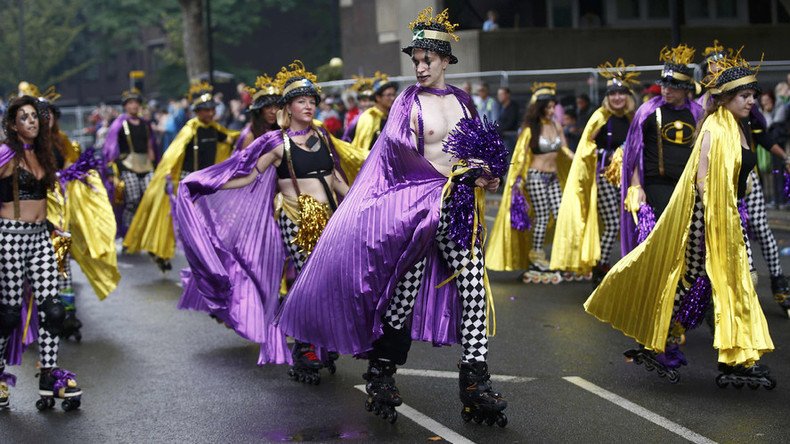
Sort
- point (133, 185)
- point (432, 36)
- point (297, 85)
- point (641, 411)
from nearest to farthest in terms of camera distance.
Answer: point (641, 411), point (432, 36), point (297, 85), point (133, 185)

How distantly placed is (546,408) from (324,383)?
1.68 metres

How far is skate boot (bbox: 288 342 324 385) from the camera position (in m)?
8.15

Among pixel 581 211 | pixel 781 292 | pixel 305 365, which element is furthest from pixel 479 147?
pixel 581 211

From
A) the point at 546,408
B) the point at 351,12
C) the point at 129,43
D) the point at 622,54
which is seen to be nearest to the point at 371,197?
the point at 546,408

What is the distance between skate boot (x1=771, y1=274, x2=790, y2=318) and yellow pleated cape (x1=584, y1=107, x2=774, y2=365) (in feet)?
8.40

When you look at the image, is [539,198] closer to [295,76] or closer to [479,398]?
[295,76]

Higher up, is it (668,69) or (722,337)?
(668,69)

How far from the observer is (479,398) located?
22.0 ft

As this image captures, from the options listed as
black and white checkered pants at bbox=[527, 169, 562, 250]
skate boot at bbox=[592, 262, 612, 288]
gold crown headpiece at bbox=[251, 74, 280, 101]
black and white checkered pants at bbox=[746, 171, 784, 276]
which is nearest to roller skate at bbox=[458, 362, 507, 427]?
gold crown headpiece at bbox=[251, 74, 280, 101]

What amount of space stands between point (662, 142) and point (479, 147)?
264 centimetres

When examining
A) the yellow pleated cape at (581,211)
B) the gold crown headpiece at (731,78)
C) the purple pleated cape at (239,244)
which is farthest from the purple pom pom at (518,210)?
the gold crown headpiece at (731,78)

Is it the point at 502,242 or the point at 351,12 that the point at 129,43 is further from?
the point at 502,242

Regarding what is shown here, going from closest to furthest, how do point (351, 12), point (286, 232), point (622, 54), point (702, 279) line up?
point (702, 279), point (286, 232), point (622, 54), point (351, 12)

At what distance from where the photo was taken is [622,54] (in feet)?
89.4
